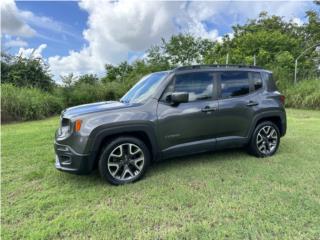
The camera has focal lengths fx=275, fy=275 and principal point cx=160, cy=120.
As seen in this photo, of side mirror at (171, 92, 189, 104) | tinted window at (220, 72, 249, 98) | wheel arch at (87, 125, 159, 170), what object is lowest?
wheel arch at (87, 125, 159, 170)

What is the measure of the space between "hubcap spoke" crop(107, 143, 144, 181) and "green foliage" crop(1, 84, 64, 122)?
8480 mm

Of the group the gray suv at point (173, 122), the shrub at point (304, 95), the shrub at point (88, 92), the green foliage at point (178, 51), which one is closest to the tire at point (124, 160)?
the gray suv at point (173, 122)

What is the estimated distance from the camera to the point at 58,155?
393 cm

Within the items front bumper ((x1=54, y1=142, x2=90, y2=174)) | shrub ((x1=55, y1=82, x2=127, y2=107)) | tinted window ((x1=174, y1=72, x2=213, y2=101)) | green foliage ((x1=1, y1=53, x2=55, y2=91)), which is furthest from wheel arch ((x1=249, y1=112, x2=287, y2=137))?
green foliage ((x1=1, y1=53, x2=55, y2=91))

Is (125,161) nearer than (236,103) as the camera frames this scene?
Yes

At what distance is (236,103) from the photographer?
4664 mm

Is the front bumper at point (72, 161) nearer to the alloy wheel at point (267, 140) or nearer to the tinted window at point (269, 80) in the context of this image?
the alloy wheel at point (267, 140)

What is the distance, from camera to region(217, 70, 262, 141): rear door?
457cm

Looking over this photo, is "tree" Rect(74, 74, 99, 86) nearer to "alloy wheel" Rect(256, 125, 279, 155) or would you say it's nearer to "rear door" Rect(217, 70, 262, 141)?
"rear door" Rect(217, 70, 262, 141)

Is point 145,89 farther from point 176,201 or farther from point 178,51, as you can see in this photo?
point 178,51

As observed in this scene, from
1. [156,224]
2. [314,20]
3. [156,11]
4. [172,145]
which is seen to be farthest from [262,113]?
[314,20]

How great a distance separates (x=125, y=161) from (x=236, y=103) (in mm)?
2133

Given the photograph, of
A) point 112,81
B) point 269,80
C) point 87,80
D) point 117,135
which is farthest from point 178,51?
point 117,135

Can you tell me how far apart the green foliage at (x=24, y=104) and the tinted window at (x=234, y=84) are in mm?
8990
